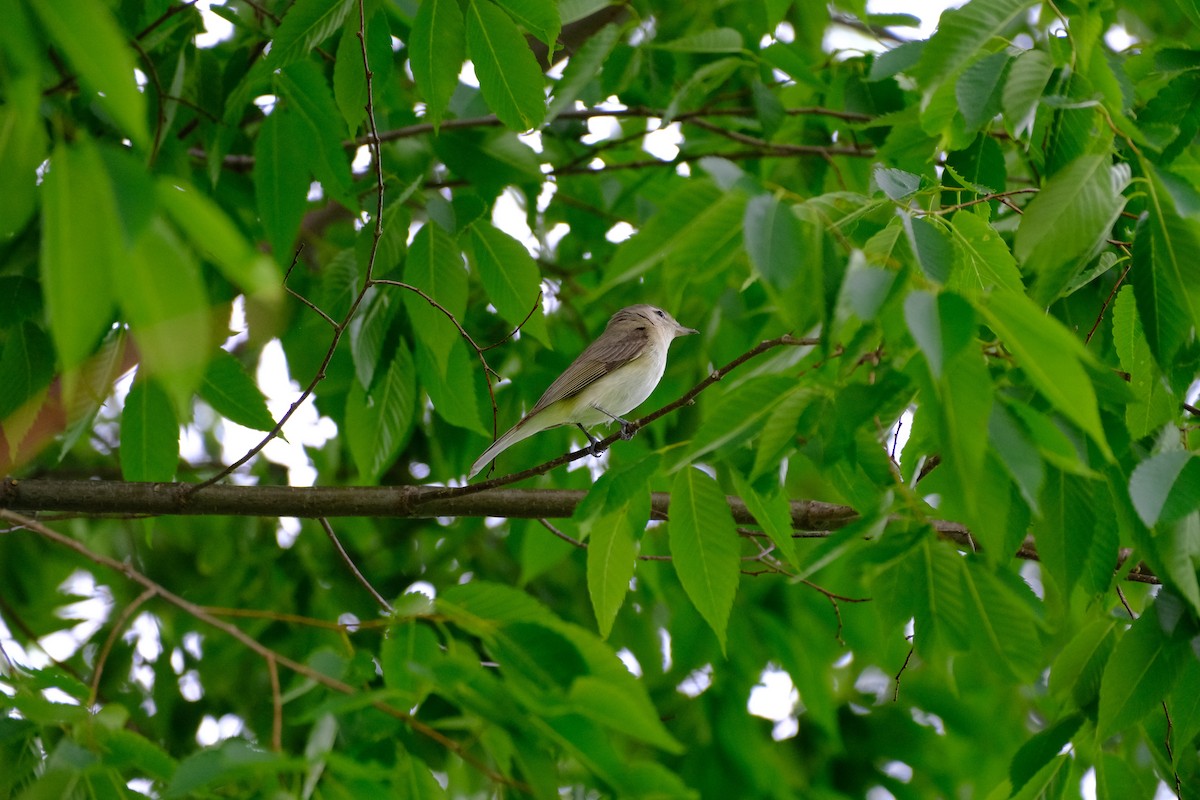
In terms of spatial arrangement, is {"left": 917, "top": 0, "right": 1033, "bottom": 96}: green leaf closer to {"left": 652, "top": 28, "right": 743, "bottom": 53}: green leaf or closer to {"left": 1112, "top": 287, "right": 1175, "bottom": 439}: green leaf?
{"left": 1112, "top": 287, "right": 1175, "bottom": 439}: green leaf

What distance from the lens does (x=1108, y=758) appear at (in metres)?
2.62

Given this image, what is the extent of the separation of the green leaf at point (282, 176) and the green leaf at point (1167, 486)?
8.81 ft

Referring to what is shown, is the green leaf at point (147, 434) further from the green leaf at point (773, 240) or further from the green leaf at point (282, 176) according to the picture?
the green leaf at point (773, 240)

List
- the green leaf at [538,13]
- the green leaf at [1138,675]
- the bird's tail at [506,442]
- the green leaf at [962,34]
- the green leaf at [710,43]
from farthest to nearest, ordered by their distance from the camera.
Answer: the bird's tail at [506,442] → the green leaf at [710,43] → the green leaf at [538,13] → the green leaf at [962,34] → the green leaf at [1138,675]

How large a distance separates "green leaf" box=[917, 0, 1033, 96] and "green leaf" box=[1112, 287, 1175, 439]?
2.35ft

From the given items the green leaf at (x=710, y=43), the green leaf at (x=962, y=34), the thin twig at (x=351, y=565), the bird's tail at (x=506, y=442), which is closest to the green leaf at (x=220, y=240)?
the thin twig at (x=351, y=565)

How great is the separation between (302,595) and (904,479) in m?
4.12

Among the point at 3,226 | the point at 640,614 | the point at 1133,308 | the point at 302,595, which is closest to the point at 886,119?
the point at 1133,308

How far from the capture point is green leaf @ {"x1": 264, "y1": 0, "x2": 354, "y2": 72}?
302 cm

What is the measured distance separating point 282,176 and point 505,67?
1.04 m

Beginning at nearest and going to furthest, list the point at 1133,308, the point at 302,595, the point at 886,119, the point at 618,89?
the point at 1133,308
the point at 886,119
the point at 618,89
the point at 302,595

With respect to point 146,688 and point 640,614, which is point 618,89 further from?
point 146,688

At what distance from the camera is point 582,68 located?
4.01 metres

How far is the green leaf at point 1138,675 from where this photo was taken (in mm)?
2316
